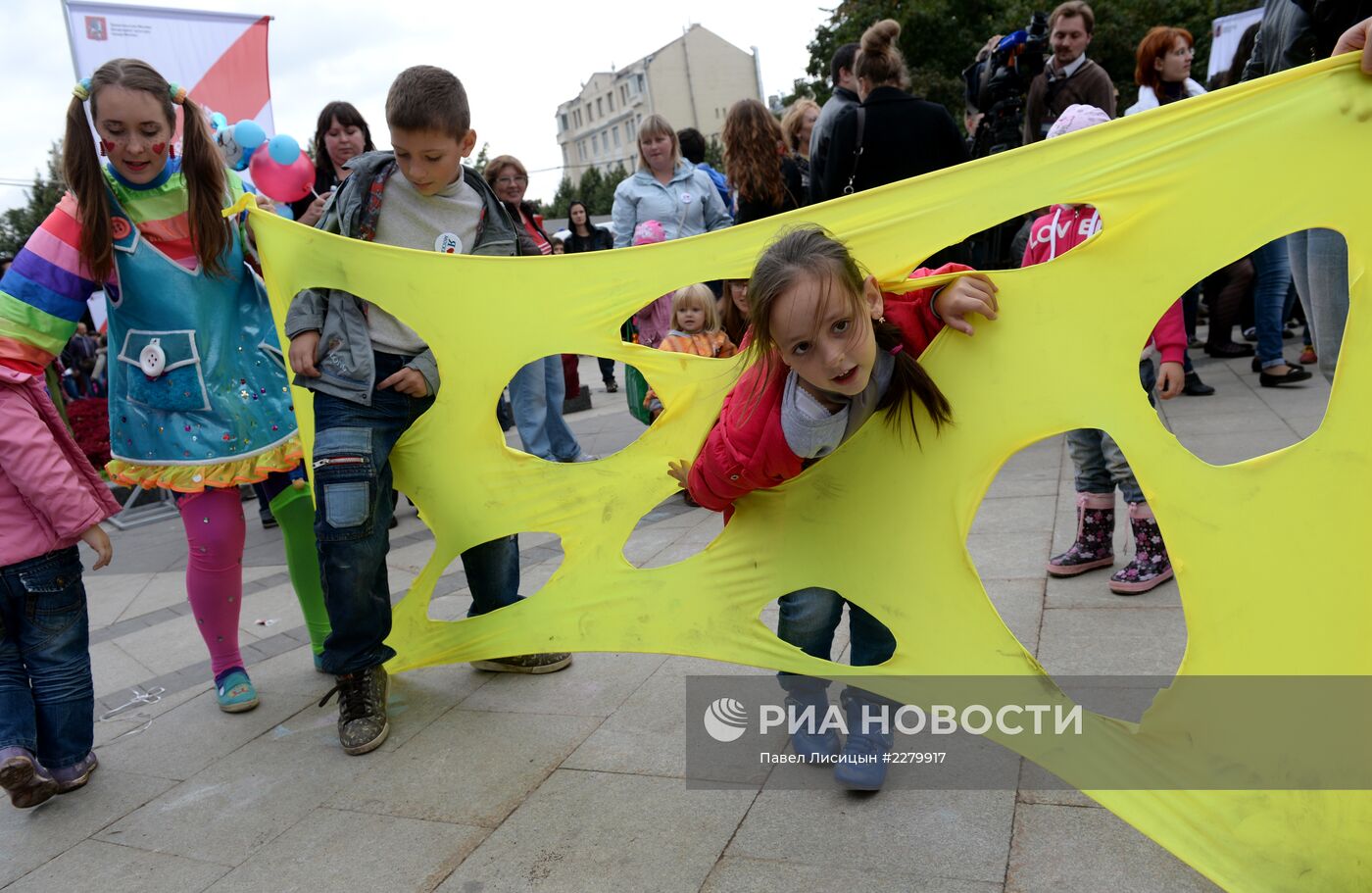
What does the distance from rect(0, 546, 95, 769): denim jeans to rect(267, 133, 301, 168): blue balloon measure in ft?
5.80

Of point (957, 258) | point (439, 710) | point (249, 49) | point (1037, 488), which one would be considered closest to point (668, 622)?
point (439, 710)

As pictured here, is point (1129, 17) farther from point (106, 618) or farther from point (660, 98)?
point (660, 98)

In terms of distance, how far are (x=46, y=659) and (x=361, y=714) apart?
898 mm

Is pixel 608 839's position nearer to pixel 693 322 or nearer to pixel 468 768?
pixel 468 768

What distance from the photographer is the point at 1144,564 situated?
3.23 metres

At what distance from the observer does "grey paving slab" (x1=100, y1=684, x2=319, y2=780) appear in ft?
9.67

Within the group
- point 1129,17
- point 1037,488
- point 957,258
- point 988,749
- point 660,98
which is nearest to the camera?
point 988,749

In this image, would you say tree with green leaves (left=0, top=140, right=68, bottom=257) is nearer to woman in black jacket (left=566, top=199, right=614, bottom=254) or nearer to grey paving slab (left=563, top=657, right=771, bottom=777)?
woman in black jacket (left=566, top=199, right=614, bottom=254)

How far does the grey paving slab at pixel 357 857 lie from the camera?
2.20 m

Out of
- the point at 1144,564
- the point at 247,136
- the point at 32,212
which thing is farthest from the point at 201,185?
the point at 32,212

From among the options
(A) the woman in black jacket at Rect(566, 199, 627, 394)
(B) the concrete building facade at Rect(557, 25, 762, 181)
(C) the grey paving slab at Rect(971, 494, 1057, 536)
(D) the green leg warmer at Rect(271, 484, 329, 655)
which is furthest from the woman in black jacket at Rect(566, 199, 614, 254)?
(B) the concrete building facade at Rect(557, 25, 762, 181)

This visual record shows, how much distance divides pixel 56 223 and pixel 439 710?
72.0 inches

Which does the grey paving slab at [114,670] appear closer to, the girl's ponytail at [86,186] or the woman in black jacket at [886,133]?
the girl's ponytail at [86,186]

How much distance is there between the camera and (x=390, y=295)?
2729 millimetres
